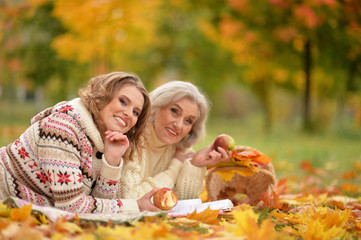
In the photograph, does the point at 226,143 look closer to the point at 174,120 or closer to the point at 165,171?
the point at 174,120

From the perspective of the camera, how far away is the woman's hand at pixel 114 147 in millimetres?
2383

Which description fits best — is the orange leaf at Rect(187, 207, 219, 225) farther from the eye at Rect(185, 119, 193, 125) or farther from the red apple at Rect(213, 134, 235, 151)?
the eye at Rect(185, 119, 193, 125)

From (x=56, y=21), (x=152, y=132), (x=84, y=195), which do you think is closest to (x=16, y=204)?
(x=84, y=195)

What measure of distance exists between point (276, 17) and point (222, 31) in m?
1.56

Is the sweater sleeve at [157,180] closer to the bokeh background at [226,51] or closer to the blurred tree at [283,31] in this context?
the bokeh background at [226,51]

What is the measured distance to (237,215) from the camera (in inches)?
76.5

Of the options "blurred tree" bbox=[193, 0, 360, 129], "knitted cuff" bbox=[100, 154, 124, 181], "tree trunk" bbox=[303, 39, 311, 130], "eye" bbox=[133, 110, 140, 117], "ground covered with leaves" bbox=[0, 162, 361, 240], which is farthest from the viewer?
"tree trunk" bbox=[303, 39, 311, 130]

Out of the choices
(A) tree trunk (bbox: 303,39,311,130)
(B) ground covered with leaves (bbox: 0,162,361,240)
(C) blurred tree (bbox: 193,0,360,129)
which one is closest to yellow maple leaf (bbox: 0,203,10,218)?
(B) ground covered with leaves (bbox: 0,162,361,240)

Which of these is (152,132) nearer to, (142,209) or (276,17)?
(142,209)

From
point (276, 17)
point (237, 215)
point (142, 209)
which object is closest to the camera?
point (237, 215)

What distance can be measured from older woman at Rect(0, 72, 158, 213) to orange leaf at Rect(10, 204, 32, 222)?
22cm

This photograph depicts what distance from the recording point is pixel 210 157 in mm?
3111

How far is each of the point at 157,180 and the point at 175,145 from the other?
0.41 metres

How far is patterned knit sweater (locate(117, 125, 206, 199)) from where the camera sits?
308 cm
